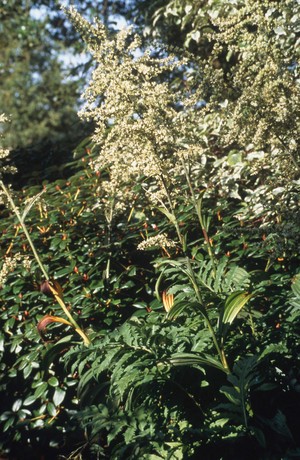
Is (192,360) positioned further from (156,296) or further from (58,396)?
(58,396)

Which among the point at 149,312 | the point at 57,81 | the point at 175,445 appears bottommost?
the point at 175,445

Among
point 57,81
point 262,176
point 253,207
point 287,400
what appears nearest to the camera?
point 287,400

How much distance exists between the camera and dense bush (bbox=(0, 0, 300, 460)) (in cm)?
274

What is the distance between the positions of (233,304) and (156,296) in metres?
1.02

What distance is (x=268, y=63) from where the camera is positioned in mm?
3803

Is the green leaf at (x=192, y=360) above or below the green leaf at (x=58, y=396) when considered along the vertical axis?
above

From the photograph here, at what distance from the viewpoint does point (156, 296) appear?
3.77m

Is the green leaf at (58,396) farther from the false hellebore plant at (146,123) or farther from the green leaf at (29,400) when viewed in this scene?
the false hellebore plant at (146,123)

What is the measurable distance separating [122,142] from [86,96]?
0.99 feet

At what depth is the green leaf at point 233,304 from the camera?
279 centimetres

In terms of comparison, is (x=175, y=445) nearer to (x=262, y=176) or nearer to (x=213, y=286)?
(x=213, y=286)

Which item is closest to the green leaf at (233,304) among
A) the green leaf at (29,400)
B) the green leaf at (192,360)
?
the green leaf at (192,360)

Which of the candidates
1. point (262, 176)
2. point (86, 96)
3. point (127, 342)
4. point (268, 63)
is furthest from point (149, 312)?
point (262, 176)

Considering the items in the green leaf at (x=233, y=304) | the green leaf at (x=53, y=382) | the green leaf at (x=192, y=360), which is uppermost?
the green leaf at (x=233, y=304)
